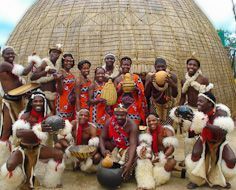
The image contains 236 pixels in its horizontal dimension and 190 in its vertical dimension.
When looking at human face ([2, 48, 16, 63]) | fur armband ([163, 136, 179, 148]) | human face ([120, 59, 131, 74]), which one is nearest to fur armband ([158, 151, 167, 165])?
fur armband ([163, 136, 179, 148])

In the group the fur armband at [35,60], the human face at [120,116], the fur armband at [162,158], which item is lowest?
the fur armband at [162,158]

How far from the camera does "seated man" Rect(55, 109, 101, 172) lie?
4.64 metres

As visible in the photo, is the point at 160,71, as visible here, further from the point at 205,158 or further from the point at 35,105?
the point at 35,105

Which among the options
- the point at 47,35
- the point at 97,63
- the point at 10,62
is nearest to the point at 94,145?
the point at 10,62

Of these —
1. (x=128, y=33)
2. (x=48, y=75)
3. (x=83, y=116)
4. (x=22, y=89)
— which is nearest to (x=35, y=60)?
(x=48, y=75)

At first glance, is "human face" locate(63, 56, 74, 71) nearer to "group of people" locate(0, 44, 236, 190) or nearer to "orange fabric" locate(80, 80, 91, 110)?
"group of people" locate(0, 44, 236, 190)

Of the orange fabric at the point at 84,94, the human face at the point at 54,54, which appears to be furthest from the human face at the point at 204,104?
the human face at the point at 54,54

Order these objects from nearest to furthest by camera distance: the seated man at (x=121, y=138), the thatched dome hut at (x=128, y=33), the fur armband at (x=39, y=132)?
the fur armband at (x=39, y=132), the seated man at (x=121, y=138), the thatched dome hut at (x=128, y=33)

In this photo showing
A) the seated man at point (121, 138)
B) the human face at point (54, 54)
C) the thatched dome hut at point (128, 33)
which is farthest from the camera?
the thatched dome hut at point (128, 33)

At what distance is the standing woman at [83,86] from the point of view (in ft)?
16.9

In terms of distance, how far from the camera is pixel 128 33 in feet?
30.1

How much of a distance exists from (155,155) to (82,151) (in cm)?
99

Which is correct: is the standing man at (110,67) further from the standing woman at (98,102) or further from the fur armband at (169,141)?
the fur armband at (169,141)

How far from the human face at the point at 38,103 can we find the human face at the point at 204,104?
188 cm
